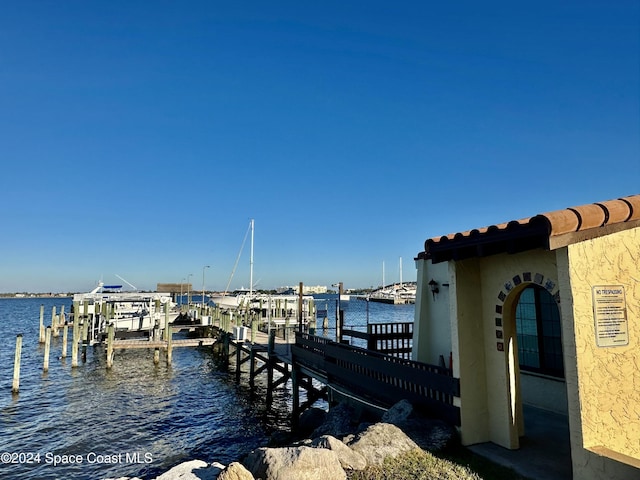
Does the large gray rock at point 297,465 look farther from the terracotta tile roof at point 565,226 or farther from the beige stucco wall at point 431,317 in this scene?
the beige stucco wall at point 431,317

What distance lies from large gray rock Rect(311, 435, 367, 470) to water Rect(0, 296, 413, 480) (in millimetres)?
7711

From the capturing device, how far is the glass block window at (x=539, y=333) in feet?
31.7

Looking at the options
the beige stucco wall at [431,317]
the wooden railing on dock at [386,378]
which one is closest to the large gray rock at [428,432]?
the wooden railing on dock at [386,378]

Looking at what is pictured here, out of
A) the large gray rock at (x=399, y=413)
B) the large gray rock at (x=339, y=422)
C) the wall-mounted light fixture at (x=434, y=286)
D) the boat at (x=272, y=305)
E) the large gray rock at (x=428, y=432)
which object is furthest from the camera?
the boat at (x=272, y=305)

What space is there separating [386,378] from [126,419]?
12571mm

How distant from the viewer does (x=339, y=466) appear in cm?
633

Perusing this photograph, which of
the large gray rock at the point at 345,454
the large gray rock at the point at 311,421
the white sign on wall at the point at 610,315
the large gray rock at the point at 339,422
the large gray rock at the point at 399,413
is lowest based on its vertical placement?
the large gray rock at the point at 311,421

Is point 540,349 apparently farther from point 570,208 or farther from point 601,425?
point 570,208

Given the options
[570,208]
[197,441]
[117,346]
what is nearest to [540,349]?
[570,208]

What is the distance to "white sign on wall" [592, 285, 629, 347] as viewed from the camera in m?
6.14

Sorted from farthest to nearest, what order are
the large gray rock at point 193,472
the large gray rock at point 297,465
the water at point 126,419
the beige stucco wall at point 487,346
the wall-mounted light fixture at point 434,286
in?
the water at point 126,419 → the wall-mounted light fixture at point 434,286 → the beige stucco wall at point 487,346 → the large gray rock at point 193,472 → the large gray rock at point 297,465

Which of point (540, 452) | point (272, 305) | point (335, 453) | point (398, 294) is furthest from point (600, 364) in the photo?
point (398, 294)

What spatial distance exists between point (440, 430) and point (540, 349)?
398cm

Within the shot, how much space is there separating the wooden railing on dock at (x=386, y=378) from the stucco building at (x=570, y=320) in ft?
1.29
